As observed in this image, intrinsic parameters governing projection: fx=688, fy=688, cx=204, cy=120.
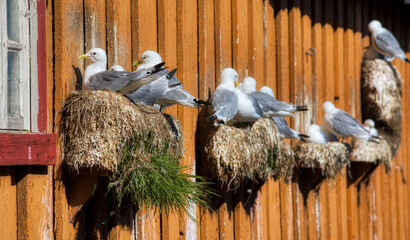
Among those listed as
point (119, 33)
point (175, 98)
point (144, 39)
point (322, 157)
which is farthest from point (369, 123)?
point (119, 33)

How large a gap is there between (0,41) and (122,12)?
4.00 ft

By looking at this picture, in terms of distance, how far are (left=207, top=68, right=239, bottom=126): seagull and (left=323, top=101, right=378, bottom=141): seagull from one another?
1.93 meters

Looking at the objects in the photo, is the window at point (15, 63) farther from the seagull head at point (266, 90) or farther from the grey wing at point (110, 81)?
the seagull head at point (266, 90)

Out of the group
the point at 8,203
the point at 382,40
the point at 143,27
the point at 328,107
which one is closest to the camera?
the point at 8,203

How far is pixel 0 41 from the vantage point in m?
4.08

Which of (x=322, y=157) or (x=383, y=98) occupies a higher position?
(x=383, y=98)

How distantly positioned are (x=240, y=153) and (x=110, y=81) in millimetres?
1440

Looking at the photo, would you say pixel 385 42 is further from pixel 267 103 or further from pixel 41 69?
pixel 41 69

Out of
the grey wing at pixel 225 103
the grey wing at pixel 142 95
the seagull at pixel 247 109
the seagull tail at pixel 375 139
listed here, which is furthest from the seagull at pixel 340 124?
the grey wing at pixel 142 95

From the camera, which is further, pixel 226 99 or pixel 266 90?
pixel 266 90

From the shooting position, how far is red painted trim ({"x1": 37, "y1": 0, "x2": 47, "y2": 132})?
429cm

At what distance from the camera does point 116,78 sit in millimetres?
4461

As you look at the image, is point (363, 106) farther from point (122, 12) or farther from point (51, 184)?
point (51, 184)

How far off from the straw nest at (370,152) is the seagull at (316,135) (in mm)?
911
